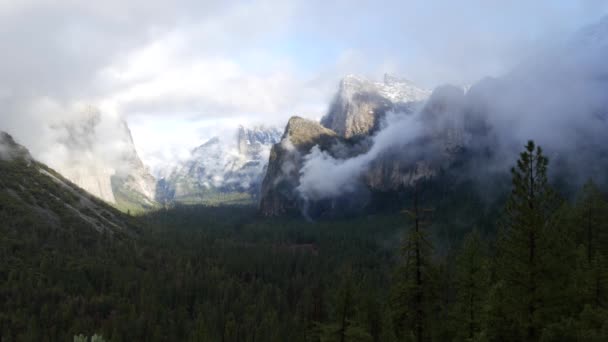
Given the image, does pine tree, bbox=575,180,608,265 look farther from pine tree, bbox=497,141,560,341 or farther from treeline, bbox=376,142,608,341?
pine tree, bbox=497,141,560,341

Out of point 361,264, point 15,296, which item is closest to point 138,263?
point 15,296

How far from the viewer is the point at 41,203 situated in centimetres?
13962

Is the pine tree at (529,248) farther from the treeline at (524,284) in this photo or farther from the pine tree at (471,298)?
the pine tree at (471,298)

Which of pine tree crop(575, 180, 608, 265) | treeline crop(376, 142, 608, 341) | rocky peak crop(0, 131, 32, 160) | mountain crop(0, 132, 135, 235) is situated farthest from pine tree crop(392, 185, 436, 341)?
rocky peak crop(0, 131, 32, 160)

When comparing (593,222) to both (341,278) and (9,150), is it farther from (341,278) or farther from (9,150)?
(9,150)

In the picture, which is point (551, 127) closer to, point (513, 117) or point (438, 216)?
point (513, 117)

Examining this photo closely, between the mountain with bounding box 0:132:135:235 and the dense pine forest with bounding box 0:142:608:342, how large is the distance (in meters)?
1.74

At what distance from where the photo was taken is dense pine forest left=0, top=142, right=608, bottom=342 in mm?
25438

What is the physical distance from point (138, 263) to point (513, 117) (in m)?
173

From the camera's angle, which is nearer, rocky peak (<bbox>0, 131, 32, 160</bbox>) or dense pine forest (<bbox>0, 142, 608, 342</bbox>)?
dense pine forest (<bbox>0, 142, 608, 342</bbox>)

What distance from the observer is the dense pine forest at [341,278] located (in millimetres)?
25438

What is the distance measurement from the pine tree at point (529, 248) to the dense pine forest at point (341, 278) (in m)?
0.07

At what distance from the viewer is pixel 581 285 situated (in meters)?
31.7

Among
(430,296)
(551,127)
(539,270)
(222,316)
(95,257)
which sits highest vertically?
(551,127)
